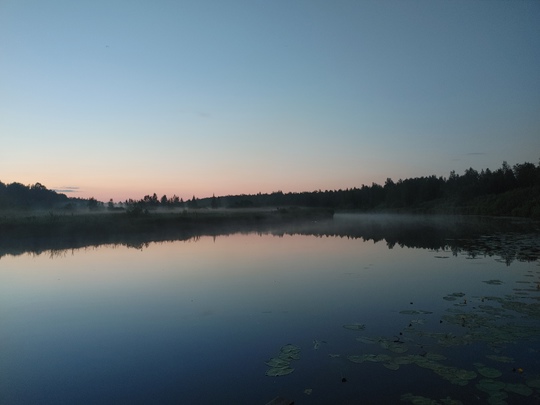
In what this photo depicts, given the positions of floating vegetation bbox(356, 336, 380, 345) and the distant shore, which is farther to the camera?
the distant shore

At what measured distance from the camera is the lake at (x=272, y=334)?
5840 mm

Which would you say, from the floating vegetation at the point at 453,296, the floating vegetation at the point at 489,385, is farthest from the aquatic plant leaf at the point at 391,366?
the floating vegetation at the point at 453,296

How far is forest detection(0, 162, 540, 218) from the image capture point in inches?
2456

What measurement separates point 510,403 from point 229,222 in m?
46.5

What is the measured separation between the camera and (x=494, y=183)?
9350 cm

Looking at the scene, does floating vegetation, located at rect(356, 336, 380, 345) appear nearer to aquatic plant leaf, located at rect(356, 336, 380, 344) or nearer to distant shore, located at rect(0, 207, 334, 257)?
aquatic plant leaf, located at rect(356, 336, 380, 344)

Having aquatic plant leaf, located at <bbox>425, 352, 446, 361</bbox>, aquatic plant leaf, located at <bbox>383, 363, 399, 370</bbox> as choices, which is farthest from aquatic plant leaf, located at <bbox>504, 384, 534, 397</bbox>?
aquatic plant leaf, located at <bbox>383, 363, 399, 370</bbox>

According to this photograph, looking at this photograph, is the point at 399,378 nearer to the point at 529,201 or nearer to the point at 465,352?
the point at 465,352

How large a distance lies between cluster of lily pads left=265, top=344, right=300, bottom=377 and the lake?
4cm

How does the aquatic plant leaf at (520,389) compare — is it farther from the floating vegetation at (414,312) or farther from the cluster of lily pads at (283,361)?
the floating vegetation at (414,312)

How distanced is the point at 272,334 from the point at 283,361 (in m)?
1.49

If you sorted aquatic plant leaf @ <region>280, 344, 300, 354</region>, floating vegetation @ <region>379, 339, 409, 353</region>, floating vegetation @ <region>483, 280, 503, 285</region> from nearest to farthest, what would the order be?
1. floating vegetation @ <region>379, 339, 409, 353</region>
2. aquatic plant leaf @ <region>280, 344, 300, 354</region>
3. floating vegetation @ <region>483, 280, 503, 285</region>

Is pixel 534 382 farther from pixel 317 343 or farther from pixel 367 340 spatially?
pixel 317 343

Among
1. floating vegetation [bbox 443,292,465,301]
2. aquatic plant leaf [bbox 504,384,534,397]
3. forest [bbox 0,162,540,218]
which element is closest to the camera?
aquatic plant leaf [bbox 504,384,534,397]
